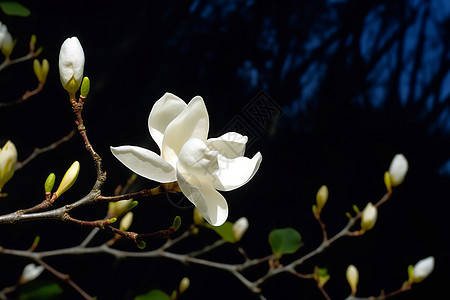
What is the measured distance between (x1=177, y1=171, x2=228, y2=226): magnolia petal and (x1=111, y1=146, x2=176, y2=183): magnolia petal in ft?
0.08

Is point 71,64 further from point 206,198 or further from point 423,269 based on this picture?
point 423,269

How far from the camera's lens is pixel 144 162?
1.23 feet

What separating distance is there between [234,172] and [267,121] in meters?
0.87

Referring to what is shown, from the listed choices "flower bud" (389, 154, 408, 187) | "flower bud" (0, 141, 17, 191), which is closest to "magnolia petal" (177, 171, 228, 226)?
"flower bud" (0, 141, 17, 191)

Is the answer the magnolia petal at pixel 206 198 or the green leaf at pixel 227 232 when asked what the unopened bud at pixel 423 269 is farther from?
the magnolia petal at pixel 206 198

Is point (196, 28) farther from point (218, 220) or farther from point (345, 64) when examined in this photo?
point (218, 220)

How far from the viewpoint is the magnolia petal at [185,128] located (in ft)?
1.39

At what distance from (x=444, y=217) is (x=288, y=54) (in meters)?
1.31

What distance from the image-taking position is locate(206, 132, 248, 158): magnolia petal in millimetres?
439

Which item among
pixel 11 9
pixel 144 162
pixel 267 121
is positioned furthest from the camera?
pixel 267 121

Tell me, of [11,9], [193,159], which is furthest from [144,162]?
[11,9]

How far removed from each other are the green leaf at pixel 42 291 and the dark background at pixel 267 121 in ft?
1.36

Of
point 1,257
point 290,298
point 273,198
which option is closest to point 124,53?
point 1,257

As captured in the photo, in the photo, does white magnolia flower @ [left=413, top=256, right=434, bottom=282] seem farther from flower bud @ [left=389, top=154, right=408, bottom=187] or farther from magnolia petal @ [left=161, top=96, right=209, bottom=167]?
magnolia petal @ [left=161, top=96, right=209, bottom=167]
